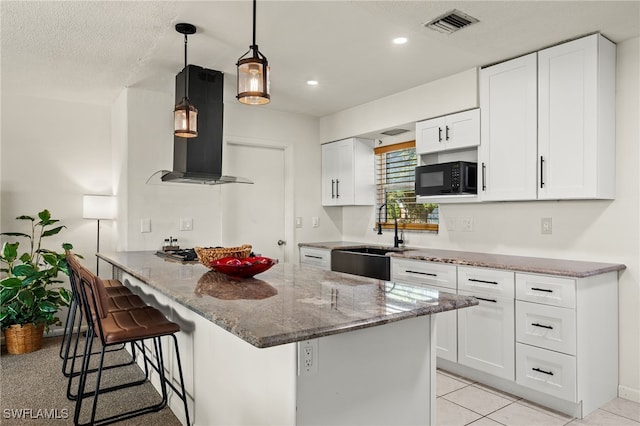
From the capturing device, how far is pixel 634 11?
8.30ft

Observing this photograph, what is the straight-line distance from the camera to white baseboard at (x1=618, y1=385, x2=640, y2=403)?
2803 mm

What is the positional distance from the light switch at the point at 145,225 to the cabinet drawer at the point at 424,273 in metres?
2.28

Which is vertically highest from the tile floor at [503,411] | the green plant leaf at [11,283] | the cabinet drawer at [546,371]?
the green plant leaf at [11,283]

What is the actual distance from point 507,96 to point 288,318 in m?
2.69

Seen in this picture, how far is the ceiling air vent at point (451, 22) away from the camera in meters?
2.60

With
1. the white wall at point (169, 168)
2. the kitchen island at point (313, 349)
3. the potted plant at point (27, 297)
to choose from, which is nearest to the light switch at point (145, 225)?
the white wall at point (169, 168)

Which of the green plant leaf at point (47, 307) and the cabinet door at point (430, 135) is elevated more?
the cabinet door at point (430, 135)

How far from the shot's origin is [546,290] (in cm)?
268

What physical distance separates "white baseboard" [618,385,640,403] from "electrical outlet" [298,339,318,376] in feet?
8.31

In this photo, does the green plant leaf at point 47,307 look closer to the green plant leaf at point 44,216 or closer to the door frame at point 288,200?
the green plant leaf at point 44,216

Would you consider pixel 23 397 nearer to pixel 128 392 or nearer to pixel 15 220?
pixel 128 392

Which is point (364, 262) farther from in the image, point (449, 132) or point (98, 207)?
point (98, 207)

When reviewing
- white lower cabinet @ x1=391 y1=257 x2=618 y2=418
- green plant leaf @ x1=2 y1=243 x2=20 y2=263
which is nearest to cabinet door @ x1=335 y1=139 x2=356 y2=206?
white lower cabinet @ x1=391 y1=257 x2=618 y2=418

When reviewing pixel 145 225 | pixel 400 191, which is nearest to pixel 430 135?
pixel 400 191
